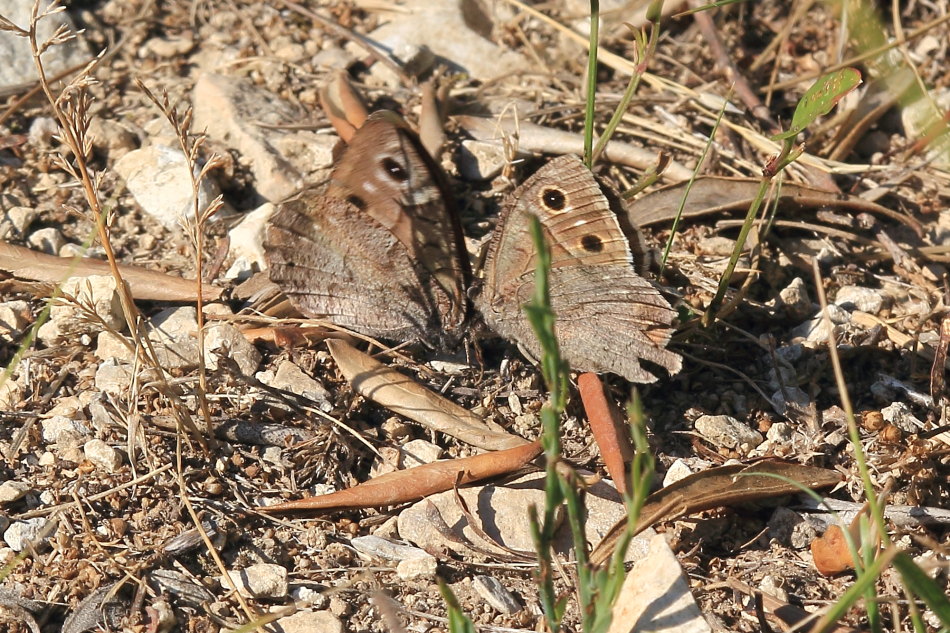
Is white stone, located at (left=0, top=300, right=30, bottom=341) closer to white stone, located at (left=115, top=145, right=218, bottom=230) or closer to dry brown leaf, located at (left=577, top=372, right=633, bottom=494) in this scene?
white stone, located at (left=115, top=145, right=218, bottom=230)

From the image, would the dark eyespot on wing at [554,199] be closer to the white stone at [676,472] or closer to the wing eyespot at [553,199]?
the wing eyespot at [553,199]

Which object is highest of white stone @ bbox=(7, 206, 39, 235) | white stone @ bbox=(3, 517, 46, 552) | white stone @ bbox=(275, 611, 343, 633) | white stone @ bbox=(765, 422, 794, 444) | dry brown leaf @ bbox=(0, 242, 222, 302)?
white stone @ bbox=(765, 422, 794, 444)

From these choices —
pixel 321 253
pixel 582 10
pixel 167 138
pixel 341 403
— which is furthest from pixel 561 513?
pixel 582 10

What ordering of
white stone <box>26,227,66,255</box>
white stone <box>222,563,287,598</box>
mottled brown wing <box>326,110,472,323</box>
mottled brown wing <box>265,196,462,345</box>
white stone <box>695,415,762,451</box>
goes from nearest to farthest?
white stone <box>222,563,287,598</box>
white stone <box>695,415,762,451</box>
mottled brown wing <box>326,110,472,323</box>
mottled brown wing <box>265,196,462,345</box>
white stone <box>26,227,66,255</box>

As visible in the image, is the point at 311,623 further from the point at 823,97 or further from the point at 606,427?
the point at 823,97

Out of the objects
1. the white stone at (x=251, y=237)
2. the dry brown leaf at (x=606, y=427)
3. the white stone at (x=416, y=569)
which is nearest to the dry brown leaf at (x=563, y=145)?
the white stone at (x=251, y=237)

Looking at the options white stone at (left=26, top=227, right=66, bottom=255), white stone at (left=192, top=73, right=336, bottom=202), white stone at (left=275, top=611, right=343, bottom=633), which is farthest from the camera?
white stone at (left=192, top=73, right=336, bottom=202)

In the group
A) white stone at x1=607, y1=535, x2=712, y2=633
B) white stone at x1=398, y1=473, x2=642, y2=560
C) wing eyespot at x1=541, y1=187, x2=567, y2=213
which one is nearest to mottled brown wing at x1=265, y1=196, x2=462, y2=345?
wing eyespot at x1=541, y1=187, x2=567, y2=213
